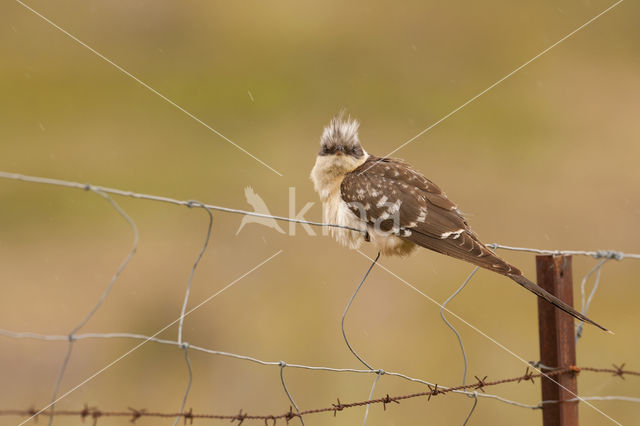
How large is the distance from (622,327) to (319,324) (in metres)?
12.0

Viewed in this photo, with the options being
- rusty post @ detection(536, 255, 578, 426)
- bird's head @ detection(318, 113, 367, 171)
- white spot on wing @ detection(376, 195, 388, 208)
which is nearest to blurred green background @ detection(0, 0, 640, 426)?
bird's head @ detection(318, 113, 367, 171)

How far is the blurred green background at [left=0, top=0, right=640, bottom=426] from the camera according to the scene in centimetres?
2031

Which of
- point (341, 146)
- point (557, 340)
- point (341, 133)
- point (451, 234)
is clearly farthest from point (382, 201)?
point (557, 340)

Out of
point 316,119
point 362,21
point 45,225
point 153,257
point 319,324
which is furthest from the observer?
point 362,21

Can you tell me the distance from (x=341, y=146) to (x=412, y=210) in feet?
3.70

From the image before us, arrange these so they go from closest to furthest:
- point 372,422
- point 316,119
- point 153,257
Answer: point 372,422 < point 153,257 < point 316,119

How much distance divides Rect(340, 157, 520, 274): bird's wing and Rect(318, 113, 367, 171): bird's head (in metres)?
0.15

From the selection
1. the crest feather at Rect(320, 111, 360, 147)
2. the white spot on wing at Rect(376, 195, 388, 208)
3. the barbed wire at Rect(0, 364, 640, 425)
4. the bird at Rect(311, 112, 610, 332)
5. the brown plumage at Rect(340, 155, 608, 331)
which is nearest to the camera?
the barbed wire at Rect(0, 364, 640, 425)

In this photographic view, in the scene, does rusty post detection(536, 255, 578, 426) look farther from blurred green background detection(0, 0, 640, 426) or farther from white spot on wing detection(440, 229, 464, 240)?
blurred green background detection(0, 0, 640, 426)

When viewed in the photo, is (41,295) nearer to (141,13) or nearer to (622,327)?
(622,327)

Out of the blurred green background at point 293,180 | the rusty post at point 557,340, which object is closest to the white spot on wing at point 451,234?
the rusty post at point 557,340

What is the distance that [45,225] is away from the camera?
34.9m

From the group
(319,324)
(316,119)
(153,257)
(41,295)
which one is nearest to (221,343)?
(319,324)

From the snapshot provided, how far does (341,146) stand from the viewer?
5941mm
